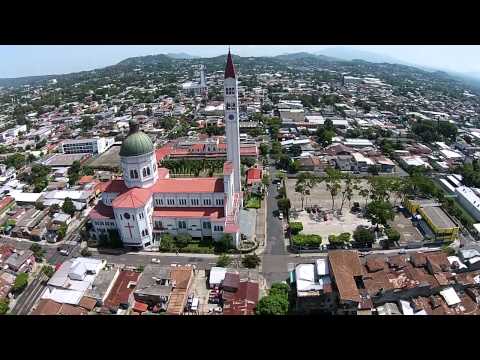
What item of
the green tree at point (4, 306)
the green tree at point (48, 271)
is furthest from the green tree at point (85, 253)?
the green tree at point (4, 306)

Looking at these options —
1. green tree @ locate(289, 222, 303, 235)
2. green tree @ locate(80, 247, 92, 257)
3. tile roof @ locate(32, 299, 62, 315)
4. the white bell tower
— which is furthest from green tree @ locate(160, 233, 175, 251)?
green tree @ locate(289, 222, 303, 235)

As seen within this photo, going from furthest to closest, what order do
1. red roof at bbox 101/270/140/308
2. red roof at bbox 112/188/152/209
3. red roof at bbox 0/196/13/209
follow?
red roof at bbox 0/196/13/209
red roof at bbox 112/188/152/209
red roof at bbox 101/270/140/308

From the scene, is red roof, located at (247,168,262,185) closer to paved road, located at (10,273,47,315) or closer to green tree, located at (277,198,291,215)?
green tree, located at (277,198,291,215)

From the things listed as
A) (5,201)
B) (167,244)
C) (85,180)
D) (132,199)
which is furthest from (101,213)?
(5,201)

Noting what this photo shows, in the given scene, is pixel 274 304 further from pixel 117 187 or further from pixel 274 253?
pixel 117 187

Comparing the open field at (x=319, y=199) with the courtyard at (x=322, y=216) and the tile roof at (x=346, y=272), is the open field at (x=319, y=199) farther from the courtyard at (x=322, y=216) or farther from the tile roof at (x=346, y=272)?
the tile roof at (x=346, y=272)
